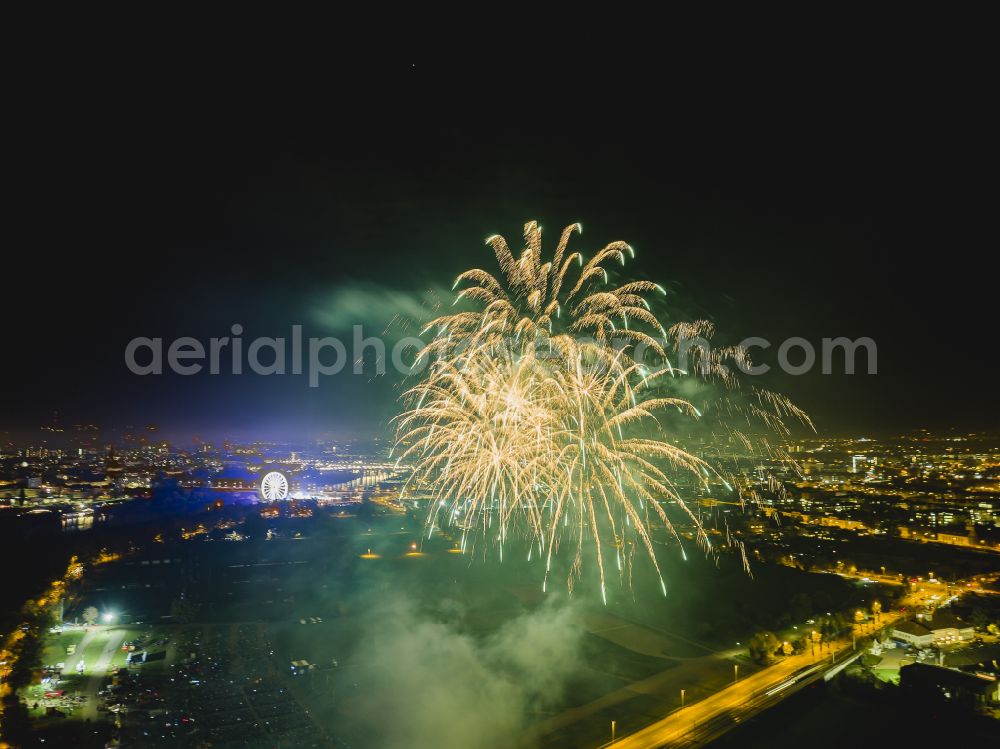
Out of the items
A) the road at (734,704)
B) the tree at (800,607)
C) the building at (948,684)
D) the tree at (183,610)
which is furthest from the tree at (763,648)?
the tree at (183,610)

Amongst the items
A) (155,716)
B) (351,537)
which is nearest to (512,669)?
(155,716)

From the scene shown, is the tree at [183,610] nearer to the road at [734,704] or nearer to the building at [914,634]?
the road at [734,704]

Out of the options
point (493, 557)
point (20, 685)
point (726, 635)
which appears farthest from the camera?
point (493, 557)

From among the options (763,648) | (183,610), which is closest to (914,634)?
(763,648)

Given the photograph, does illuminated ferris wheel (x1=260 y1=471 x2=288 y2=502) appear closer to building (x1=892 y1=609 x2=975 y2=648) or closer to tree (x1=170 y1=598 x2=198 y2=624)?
tree (x1=170 y1=598 x2=198 y2=624)

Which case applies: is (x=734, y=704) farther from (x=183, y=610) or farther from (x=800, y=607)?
(x=183, y=610)

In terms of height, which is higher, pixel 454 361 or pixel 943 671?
pixel 454 361

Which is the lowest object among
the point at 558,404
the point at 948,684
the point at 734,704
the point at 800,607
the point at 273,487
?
the point at 800,607

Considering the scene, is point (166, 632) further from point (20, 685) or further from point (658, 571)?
point (658, 571)
